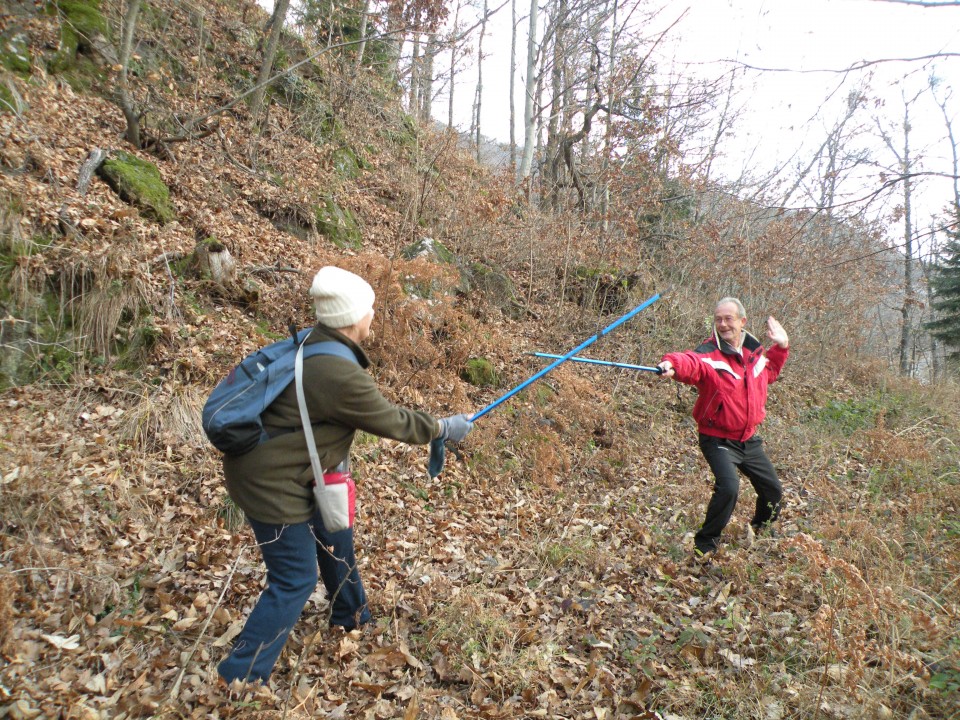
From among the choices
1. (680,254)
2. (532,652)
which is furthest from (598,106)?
(532,652)

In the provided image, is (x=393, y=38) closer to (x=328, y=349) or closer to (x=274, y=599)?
(x=328, y=349)

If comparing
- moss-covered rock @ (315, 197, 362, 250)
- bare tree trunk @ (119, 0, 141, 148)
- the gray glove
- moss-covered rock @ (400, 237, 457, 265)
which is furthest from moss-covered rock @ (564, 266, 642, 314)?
the gray glove

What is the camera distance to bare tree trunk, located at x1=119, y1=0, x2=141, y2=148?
7348mm

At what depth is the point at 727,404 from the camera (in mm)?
4812

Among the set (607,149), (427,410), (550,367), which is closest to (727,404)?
(550,367)

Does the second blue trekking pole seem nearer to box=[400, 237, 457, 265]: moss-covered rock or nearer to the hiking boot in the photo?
the hiking boot

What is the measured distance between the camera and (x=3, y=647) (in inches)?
113

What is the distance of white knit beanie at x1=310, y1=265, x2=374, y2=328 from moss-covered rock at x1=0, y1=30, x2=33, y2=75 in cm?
701

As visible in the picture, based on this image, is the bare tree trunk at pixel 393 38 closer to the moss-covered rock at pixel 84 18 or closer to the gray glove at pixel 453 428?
the moss-covered rock at pixel 84 18

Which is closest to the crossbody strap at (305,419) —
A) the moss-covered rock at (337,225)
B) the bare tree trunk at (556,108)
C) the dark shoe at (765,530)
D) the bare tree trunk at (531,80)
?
the dark shoe at (765,530)

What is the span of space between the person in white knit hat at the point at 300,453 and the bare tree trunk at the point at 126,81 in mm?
6565

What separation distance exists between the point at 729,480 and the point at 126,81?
8.62 metres

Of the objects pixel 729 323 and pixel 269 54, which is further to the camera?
pixel 269 54

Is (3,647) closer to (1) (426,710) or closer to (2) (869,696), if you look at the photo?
(1) (426,710)
